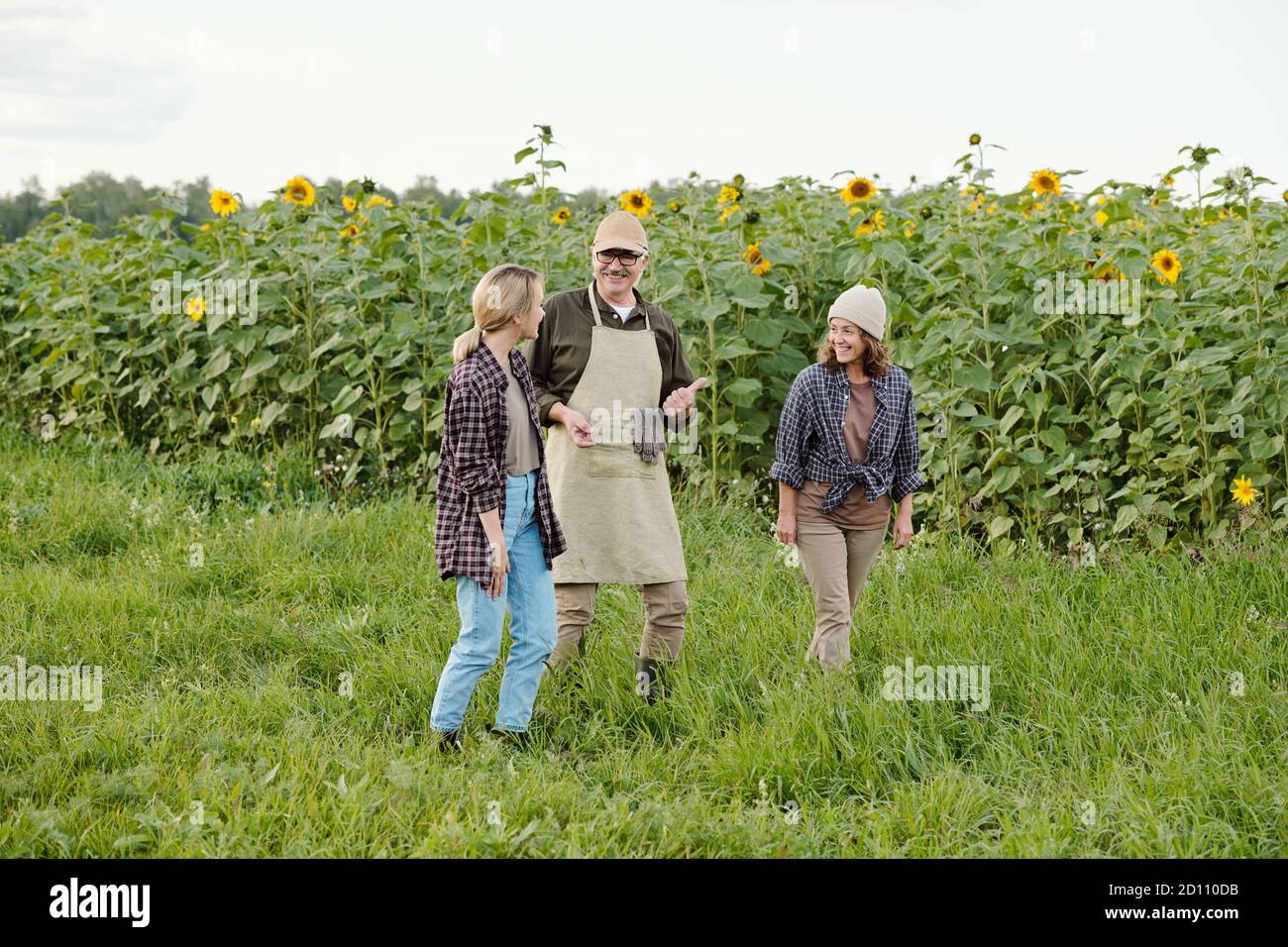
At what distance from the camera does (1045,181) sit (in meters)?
6.60

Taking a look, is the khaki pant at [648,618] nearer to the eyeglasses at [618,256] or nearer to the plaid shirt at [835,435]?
the plaid shirt at [835,435]

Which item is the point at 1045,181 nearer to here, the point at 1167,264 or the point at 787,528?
the point at 1167,264

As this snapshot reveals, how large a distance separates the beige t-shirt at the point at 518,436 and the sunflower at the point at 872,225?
10.1 feet

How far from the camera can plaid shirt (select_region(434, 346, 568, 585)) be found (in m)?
3.82

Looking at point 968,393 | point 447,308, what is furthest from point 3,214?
point 968,393

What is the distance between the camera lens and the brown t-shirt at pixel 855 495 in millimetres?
4391

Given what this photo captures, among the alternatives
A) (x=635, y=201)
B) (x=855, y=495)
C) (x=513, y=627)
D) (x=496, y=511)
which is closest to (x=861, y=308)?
(x=855, y=495)

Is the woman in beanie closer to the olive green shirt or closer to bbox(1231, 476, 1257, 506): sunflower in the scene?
the olive green shirt

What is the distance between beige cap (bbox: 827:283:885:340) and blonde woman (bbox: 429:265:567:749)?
104 cm

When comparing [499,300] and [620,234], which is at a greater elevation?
[620,234]

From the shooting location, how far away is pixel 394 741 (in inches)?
160

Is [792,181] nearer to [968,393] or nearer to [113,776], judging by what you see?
[968,393]

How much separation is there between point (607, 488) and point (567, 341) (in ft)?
1.77

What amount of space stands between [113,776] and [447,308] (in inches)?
151
